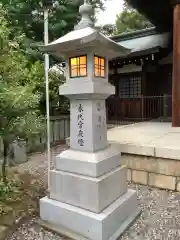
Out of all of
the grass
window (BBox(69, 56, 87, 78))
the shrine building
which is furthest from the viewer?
the shrine building

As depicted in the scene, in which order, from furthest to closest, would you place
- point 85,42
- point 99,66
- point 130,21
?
point 130,21 < point 99,66 < point 85,42

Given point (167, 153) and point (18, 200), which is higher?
point (167, 153)

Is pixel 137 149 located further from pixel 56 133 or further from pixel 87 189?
pixel 56 133

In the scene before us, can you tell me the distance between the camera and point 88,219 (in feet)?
9.33

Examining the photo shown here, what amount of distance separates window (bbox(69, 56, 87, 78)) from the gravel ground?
2051mm

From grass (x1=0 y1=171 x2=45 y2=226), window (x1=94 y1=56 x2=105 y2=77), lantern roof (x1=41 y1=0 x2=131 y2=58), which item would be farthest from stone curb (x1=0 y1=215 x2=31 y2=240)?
lantern roof (x1=41 y1=0 x2=131 y2=58)

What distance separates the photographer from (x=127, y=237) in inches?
117

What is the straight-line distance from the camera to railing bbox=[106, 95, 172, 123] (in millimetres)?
9734

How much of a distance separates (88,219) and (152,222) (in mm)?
1005

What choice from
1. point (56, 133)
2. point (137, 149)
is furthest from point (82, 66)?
point (56, 133)

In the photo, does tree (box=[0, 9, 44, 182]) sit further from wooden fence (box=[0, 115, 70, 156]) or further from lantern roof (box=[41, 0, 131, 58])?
wooden fence (box=[0, 115, 70, 156])

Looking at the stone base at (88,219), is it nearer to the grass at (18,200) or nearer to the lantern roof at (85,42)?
the grass at (18,200)

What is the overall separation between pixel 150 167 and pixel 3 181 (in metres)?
2.61

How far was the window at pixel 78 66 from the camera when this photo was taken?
3000mm
